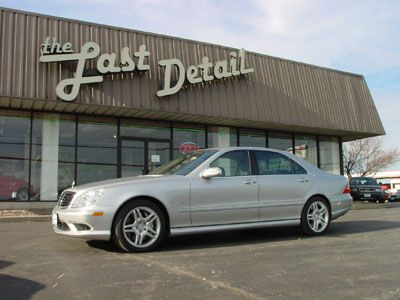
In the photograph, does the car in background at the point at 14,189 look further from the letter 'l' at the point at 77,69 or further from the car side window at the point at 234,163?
the car side window at the point at 234,163

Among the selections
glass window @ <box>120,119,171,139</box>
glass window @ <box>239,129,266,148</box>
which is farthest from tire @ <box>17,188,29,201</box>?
glass window @ <box>239,129,266,148</box>

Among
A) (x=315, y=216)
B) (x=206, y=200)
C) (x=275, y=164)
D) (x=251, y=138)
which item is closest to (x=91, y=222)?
(x=206, y=200)

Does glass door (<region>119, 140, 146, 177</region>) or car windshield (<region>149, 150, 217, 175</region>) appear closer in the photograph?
car windshield (<region>149, 150, 217, 175</region>)

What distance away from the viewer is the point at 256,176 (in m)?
7.29

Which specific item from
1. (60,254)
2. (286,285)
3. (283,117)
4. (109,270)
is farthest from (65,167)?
(286,285)

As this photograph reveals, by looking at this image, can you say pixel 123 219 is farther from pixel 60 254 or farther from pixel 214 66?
pixel 214 66

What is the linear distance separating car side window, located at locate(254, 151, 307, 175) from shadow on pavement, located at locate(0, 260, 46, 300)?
12.9 feet

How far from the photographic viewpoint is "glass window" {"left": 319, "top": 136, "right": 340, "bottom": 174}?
2064 centimetres

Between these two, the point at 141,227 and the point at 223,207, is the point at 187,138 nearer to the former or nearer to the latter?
the point at 223,207

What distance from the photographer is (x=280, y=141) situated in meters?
19.3

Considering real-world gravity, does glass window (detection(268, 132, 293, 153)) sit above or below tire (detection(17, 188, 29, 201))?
above

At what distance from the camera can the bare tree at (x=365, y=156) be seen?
5450 centimetres

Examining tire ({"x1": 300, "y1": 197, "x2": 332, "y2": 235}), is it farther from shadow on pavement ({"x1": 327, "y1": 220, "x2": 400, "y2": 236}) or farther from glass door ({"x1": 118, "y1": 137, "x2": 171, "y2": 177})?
glass door ({"x1": 118, "y1": 137, "x2": 171, "y2": 177})

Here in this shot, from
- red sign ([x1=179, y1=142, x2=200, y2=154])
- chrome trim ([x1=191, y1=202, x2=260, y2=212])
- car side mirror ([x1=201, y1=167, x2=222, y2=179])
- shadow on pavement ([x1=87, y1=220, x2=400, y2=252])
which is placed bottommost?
shadow on pavement ([x1=87, y1=220, x2=400, y2=252])
